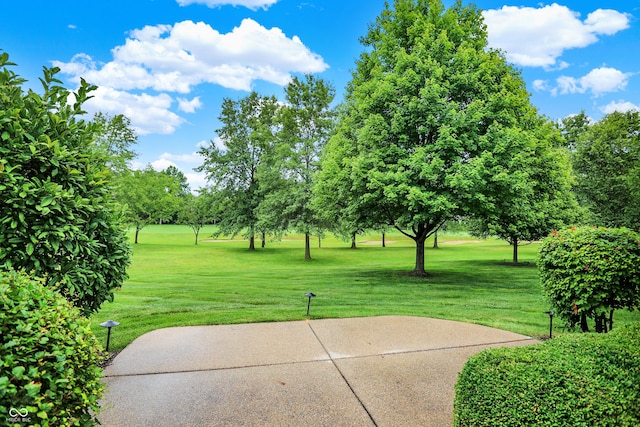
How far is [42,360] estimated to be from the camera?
159 cm

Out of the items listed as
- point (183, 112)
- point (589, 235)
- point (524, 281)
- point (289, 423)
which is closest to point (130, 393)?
point (289, 423)

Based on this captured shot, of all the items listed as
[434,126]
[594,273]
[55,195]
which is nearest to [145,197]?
[434,126]

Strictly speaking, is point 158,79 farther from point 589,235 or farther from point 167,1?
point 589,235

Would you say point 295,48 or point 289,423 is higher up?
point 295,48

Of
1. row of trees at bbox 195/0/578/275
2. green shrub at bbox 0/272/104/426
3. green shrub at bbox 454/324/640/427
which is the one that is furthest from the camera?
row of trees at bbox 195/0/578/275

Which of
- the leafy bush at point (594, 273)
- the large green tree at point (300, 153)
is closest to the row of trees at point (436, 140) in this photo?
the leafy bush at point (594, 273)

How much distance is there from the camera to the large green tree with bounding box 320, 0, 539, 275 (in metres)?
9.77

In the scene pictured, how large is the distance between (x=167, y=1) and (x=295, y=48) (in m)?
7.46

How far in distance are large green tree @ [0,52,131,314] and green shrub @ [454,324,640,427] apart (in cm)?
326

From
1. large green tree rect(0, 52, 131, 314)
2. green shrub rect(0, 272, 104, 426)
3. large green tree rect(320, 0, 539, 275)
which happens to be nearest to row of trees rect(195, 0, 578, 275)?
large green tree rect(320, 0, 539, 275)

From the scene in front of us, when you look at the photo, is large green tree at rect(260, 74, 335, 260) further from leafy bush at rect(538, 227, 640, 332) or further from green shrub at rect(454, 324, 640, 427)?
green shrub at rect(454, 324, 640, 427)

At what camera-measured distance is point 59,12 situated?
25.2ft

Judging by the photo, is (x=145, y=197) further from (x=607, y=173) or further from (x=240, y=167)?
(x=607, y=173)

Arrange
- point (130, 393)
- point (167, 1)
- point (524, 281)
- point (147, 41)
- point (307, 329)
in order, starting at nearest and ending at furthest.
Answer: point (130, 393)
point (307, 329)
point (167, 1)
point (147, 41)
point (524, 281)
